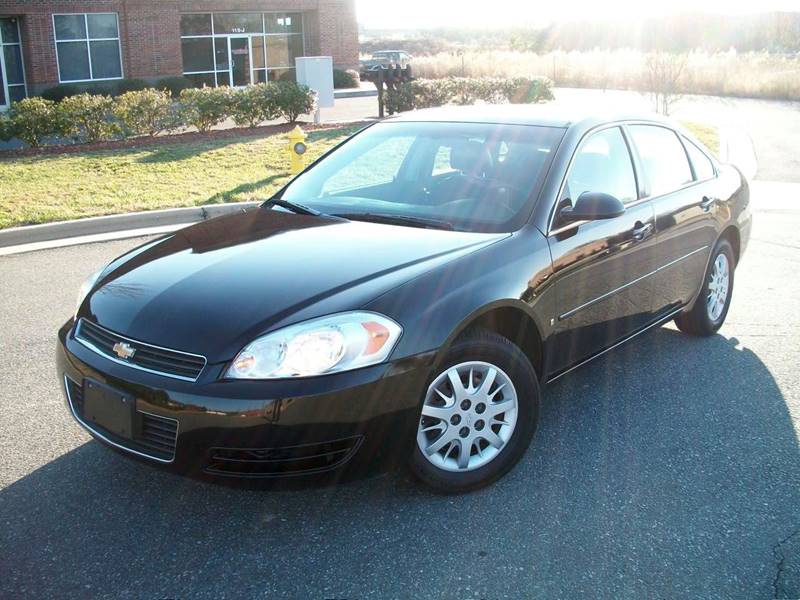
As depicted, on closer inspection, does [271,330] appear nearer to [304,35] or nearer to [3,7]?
[3,7]

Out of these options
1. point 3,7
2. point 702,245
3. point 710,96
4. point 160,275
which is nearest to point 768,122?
point 710,96

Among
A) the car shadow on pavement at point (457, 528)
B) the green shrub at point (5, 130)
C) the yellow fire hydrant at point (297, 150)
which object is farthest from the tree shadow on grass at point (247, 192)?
the car shadow on pavement at point (457, 528)

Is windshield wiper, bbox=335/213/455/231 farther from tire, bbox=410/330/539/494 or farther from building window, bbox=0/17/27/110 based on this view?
building window, bbox=0/17/27/110

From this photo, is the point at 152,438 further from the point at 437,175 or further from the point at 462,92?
the point at 462,92

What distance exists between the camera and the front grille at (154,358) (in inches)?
123

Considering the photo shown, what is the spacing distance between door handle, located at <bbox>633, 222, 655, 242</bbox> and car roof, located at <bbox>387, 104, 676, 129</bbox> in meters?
0.61

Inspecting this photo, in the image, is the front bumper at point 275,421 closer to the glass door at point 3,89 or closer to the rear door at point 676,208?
the rear door at point 676,208

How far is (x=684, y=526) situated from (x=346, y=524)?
139 cm

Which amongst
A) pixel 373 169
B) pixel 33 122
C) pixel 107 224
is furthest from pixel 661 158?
pixel 33 122

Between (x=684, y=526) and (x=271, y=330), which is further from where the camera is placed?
(x=684, y=526)

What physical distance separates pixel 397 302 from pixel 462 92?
17842 mm

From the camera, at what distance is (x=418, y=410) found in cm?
329

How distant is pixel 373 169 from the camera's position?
4.91 m

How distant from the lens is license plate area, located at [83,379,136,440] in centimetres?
321
